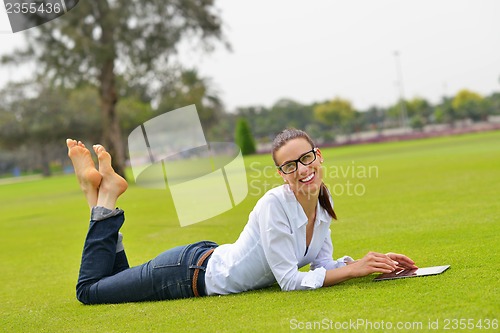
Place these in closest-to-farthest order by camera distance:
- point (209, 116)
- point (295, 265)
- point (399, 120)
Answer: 1. point (295, 265)
2. point (209, 116)
3. point (399, 120)

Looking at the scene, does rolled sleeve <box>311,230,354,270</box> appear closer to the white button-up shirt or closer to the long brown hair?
the white button-up shirt

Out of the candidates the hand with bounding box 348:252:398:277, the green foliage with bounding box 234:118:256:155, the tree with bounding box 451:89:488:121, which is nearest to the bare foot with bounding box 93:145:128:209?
the hand with bounding box 348:252:398:277

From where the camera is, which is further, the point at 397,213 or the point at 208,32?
the point at 208,32

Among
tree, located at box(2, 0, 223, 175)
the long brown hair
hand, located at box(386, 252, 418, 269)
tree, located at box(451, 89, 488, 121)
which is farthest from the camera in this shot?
tree, located at box(451, 89, 488, 121)

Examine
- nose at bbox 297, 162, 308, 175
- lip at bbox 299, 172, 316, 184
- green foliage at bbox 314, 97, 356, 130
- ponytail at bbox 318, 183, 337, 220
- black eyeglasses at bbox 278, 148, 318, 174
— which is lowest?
green foliage at bbox 314, 97, 356, 130

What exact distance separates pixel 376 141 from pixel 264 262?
50.9 m

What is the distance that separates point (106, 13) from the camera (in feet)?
86.9

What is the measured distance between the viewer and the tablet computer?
13.0ft

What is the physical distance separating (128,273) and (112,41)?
2368cm

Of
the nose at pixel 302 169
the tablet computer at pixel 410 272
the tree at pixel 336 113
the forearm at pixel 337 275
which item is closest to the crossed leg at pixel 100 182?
the nose at pixel 302 169

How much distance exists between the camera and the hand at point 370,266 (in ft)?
12.5

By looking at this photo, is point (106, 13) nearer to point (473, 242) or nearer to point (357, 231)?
point (357, 231)

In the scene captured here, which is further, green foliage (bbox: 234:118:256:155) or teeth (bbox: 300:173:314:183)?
green foliage (bbox: 234:118:256:155)

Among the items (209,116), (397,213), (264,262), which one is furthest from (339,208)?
(209,116)
